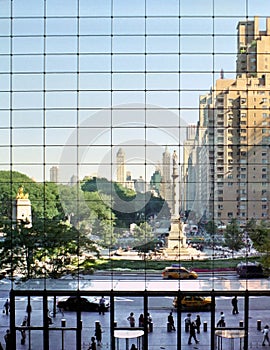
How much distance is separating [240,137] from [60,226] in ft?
14.9

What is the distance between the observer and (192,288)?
12.1 meters

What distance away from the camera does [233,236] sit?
13.5 m

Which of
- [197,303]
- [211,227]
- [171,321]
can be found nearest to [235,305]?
[197,303]

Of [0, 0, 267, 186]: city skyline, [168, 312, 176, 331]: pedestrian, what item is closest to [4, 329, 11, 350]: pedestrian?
[168, 312, 176, 331]: pedestrian

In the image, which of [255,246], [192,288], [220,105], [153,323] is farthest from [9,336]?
[220,105]

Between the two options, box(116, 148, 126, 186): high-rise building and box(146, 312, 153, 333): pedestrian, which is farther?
box(116, 148, 126, 186): high-rise building

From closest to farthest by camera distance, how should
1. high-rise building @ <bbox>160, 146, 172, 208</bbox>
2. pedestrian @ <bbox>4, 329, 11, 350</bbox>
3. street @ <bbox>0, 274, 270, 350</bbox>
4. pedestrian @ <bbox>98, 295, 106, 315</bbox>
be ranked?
1. pedestrian @ <bbox>4, 329, 11, 350</bbox>
2. street @ <bbox>0, 274, 270, 350</bbox>
3. pedestrian @ <bbox>98, 295, 106, 315</bbox>
4. high-rise building @ <bbox>160, 146, 172, 208</bbox>

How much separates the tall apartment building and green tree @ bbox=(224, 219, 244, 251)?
0.53 ft

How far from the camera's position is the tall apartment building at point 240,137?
512 inches

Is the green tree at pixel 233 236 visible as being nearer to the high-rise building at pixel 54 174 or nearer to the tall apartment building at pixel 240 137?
the tall apartment building at pixel 240 137

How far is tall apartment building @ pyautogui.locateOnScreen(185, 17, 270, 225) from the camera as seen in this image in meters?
13.0

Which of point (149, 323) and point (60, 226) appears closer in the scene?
point (149, 323)

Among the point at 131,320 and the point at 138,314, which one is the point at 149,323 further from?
the point at 131,320

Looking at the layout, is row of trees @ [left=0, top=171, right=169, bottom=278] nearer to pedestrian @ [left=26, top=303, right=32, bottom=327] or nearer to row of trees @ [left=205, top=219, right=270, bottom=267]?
pedestrian @ [left=26, top=303, right=32, bottom=327]
